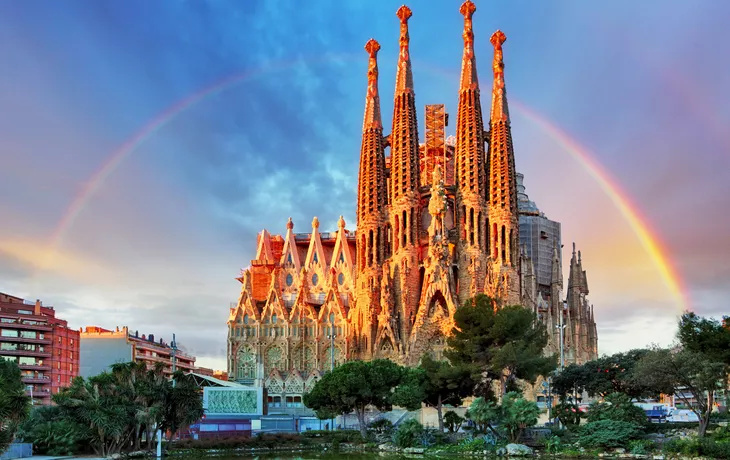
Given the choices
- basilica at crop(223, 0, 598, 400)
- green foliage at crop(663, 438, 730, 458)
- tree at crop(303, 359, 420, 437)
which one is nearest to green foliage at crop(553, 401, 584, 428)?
green foliage at crop(663, 438, 730, 458)

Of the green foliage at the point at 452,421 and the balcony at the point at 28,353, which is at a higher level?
the balcony at the point at 28,353

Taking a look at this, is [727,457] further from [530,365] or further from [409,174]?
[409,174]

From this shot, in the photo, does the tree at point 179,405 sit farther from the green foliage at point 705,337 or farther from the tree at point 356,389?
the green foliage at point 705,337

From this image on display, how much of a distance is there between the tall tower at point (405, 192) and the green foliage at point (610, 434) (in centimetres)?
3967

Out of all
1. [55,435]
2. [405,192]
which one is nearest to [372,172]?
[405,192]

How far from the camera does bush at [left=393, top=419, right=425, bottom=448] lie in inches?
2180

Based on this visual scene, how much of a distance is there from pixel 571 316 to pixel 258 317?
38.7 meters

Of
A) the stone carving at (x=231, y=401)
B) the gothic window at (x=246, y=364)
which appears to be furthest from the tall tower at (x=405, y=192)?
the stone carving at (x=231, y=401)

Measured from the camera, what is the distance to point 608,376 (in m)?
64.5

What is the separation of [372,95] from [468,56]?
12.0m

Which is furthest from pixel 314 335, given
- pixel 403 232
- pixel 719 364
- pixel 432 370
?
pixel 719 364

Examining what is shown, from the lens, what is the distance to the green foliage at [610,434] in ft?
167

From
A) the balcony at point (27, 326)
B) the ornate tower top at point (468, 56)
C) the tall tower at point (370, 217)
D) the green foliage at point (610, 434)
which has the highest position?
the ornate tower top at point (468, 56)

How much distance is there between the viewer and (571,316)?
4122 inches
